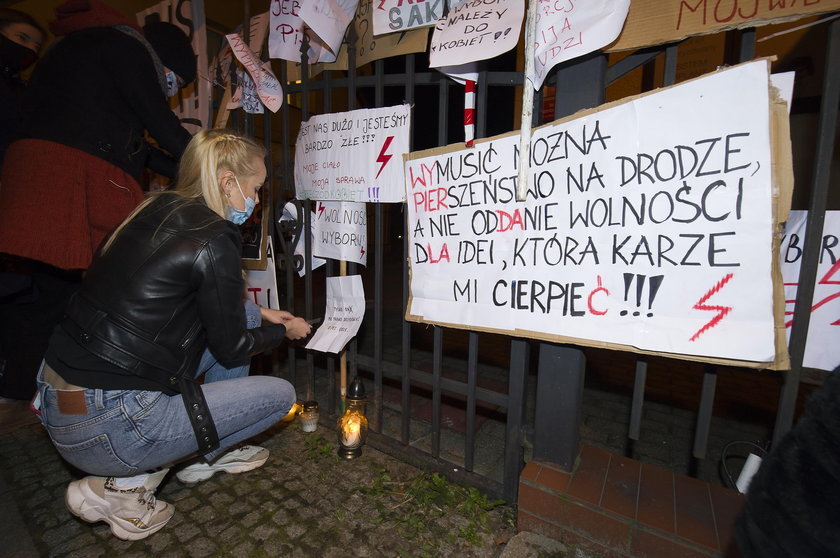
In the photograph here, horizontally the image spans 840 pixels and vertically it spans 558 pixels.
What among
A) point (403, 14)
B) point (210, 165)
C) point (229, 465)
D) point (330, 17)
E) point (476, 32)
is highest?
point (330, 17)

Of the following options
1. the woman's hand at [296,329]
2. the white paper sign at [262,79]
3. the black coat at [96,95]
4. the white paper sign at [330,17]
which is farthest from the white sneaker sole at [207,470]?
the white paper sign at [330,17]

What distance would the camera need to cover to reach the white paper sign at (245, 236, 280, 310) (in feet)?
11.0

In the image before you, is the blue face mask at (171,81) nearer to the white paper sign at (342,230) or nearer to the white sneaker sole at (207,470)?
the white paper sign at (342,230)

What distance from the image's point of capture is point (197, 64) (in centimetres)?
366

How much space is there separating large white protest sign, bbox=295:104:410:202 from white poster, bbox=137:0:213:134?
1.34m

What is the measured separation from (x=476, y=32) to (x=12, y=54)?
342cm

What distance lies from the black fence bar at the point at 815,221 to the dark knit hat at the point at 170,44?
3.56 m

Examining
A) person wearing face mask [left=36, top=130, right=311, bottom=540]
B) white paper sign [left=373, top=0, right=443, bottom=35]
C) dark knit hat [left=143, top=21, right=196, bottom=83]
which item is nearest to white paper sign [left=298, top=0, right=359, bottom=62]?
white paper sign [left=373, top=0, right=443, bottom=35]

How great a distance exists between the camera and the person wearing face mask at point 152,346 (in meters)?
1.76

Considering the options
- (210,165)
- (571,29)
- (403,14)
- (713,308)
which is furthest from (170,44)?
(713,308)

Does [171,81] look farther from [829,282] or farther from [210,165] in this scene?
[829,282]

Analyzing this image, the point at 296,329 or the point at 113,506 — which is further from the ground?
the point at 296,329

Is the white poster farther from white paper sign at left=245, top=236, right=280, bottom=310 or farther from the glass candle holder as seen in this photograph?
the glass candle holder

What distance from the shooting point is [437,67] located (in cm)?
210
